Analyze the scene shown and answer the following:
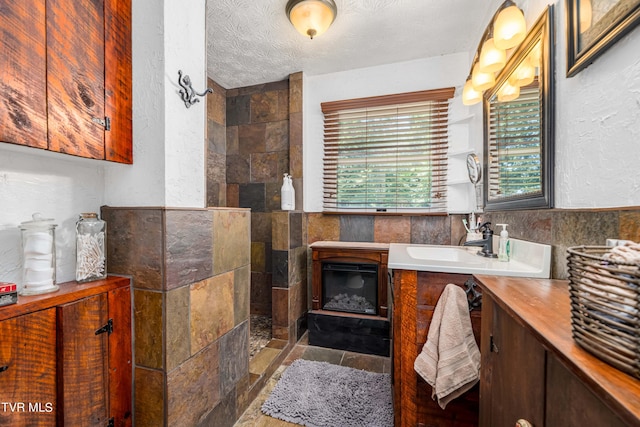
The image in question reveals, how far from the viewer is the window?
231 centimetres

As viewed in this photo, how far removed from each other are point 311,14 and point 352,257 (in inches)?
71.9

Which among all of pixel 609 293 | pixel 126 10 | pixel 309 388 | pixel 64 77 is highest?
pixel 126 10

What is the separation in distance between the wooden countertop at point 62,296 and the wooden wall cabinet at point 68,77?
48 centimetres

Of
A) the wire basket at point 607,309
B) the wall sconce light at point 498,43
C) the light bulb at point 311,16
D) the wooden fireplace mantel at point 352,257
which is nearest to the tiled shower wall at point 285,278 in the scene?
the wooden fireplace mantel at point 352,257

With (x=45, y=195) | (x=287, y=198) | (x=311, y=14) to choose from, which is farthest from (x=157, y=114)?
(x=287, y=198)

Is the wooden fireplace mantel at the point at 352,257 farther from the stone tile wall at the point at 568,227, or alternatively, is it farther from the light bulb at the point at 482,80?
the light bulb at the point at 482,80

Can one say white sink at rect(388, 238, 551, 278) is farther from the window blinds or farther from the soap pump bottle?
the window blinds

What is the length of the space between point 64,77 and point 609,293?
59.1 inches

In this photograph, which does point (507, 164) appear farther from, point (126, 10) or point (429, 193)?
point (126, 10)

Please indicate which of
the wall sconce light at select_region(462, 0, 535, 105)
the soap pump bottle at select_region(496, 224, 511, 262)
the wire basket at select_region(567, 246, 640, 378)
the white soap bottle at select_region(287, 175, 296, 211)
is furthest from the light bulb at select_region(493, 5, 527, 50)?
the white soap bottle at select_region(287, 175, 296, 211)

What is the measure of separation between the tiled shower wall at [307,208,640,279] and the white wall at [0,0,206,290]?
5.05 ft

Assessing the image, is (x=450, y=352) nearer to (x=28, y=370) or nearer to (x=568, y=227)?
(x=568, y=227)

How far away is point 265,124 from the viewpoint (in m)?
2.70

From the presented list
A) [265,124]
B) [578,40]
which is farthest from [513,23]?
[265,124]
